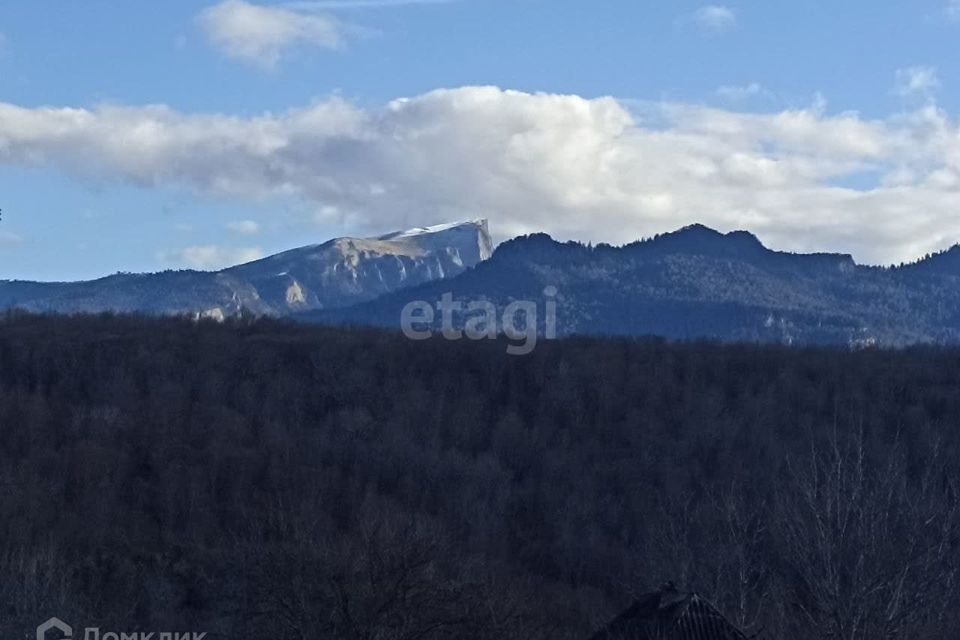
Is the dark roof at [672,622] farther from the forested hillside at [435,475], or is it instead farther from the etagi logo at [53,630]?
the etagi logo at [53,630]

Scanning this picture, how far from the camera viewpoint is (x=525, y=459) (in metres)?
118

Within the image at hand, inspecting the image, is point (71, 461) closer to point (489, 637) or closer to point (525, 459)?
point (525, 459)

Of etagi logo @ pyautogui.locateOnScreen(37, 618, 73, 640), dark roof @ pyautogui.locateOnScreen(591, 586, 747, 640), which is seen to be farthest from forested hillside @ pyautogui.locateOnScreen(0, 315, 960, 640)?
dark roof @ pyautogui.locateOnScreen(591, 586, 747, 640)

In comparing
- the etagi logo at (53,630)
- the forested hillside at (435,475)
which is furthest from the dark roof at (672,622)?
the etagi logo at (53,630)

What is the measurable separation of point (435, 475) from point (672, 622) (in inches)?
2860

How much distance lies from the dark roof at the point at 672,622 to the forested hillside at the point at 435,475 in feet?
8.35

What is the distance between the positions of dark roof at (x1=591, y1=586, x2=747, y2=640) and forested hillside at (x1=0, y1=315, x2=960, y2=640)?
255 cm

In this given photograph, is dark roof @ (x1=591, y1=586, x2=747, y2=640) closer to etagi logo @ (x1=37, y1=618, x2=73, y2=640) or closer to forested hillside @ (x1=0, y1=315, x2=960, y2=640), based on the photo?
forested hillside @ (x1=0, y1=315, x2=960, y2=640)

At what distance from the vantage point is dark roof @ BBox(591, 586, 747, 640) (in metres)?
39.0

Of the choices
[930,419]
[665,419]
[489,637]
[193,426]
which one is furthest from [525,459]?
[489,637]

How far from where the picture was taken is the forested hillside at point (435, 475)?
47469 millimetres

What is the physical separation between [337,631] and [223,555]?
52675mm

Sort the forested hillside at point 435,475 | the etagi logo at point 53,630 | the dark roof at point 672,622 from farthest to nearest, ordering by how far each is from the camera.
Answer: the etagi logo at point 53,630
the forested hillside at point 435,475
the dark roof at point 672,622

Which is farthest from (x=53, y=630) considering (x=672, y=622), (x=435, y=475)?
(x=435, y=475)
